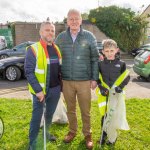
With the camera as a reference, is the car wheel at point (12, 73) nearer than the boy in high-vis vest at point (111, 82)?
No

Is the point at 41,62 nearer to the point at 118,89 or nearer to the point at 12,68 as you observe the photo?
the point at 118,89

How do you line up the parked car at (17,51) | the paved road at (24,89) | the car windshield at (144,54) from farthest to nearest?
the parked car at (17,51) → the car windshield at (144,54) → the paved road at (24,89)

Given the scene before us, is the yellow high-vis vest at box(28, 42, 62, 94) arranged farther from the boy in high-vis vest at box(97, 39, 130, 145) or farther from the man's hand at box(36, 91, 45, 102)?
the boy in high-vis vest at box(97, 39, 130, 145)

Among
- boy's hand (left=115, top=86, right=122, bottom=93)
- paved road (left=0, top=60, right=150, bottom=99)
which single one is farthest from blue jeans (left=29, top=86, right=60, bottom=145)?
paved road (left=0, top=60, right=150, bottom=99)

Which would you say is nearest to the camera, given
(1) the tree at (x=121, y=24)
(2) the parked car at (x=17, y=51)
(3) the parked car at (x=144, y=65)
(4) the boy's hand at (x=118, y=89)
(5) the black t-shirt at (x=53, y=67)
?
(5) the black t-shirt at (x=53, y=67)

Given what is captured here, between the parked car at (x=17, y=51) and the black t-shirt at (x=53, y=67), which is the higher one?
the black t-shirt at (x=53, y=67)

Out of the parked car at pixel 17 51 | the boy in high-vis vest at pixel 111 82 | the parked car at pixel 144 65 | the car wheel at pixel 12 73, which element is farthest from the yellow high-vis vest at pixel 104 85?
the parked car at pixel 17 51

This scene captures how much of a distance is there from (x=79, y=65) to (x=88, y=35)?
50cm

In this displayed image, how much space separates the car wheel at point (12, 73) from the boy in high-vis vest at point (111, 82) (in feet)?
23.2

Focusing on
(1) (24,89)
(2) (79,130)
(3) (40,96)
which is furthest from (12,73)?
(3) (40,96)

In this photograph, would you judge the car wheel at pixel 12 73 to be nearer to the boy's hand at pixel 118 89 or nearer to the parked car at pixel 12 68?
the parked car at pixel 12 68

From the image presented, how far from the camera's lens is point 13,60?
11172 millimetres

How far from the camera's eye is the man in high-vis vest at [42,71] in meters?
3.92

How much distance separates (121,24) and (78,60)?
800 inches
